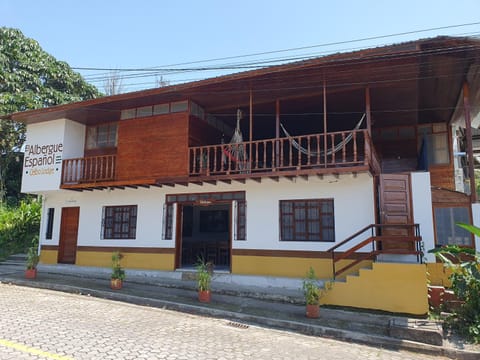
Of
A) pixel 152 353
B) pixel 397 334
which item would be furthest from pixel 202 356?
pixel 397 334

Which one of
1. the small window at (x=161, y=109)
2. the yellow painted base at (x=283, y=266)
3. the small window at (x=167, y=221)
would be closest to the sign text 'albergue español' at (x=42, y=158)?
the small window at (x=161, y=109)

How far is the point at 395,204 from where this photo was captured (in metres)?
8.52

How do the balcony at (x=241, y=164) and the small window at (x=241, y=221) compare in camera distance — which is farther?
the small window at (x=241, y=221)

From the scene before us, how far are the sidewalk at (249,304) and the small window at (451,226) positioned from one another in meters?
3.52

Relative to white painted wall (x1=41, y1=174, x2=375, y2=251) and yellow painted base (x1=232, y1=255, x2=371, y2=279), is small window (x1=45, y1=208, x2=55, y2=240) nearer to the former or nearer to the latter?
white painted wall (x1=41, y1=174, x2=375, y2=251)

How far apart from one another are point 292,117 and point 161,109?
15.0 ft

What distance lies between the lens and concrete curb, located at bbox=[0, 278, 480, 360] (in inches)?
227

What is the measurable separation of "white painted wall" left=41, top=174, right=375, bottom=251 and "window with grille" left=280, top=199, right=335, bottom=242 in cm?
16

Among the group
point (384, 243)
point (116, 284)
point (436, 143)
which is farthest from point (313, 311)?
point (436, 143)

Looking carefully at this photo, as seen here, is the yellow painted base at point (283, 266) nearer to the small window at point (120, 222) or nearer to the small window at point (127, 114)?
the small window at point (120, 222)

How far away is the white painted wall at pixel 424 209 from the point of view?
837cm

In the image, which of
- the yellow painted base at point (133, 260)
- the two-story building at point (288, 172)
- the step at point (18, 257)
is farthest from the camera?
the step at point (18, 257)

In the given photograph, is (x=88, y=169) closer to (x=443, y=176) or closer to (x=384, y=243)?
(x=384, y=243)

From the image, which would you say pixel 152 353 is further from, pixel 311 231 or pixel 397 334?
pixel 311 231
